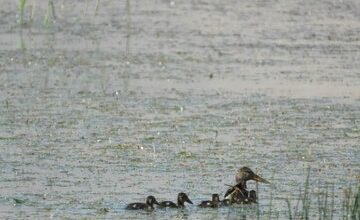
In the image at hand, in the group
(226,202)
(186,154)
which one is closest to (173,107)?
(186,154)

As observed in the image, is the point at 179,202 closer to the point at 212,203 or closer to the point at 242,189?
the point at 212,203

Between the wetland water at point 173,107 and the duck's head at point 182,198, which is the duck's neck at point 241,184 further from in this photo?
the duck's head at point 182,198

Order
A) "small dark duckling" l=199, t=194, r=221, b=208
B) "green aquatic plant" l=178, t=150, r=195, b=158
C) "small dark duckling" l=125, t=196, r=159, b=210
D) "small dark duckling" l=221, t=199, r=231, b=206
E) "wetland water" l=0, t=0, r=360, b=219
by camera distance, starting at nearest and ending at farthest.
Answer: "small dark duckling" l=125, t=196, r=159, b=210, "small dark duckling" l=199, t=194, r=221, b=208, "small dark duckling" l=221, t=199, r=231, b=206, "wetland water" l=0, t=0, r=360, b=219, "green aquatic plant" l=178, t=150, r=195, b=158

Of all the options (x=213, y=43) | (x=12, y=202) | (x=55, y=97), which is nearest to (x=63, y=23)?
(x=213, y=43)

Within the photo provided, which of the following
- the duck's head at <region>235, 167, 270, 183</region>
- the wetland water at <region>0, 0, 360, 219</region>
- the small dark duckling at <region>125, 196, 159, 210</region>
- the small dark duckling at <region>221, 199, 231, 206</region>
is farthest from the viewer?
the wetland water at <region>0, 0, 360, 219</region>

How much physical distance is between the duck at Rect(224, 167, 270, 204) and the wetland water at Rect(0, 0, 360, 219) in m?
0.08

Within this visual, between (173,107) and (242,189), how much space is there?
263 cm

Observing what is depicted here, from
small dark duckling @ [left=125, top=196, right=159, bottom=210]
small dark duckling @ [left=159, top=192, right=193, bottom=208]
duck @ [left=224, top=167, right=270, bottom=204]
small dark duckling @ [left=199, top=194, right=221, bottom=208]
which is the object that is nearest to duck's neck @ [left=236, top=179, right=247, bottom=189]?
duck @ [left=224, top=167, right=270, bottom=204]

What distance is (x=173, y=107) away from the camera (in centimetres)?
1012

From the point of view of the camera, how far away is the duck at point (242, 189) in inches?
295

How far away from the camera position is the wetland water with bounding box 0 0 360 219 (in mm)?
7746

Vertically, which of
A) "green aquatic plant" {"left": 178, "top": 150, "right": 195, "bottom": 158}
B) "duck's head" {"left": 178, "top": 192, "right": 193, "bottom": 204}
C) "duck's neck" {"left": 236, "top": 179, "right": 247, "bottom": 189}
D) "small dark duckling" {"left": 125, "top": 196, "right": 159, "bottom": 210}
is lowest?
"small dark duckling" {"left": 125, "top": 196, "right": 159, "bottom": 210}

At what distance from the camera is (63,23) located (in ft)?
47.8

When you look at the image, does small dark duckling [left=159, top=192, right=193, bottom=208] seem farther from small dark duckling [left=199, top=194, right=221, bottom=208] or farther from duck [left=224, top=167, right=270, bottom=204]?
duck [left=224, top=167, right=270, bottom=204]
